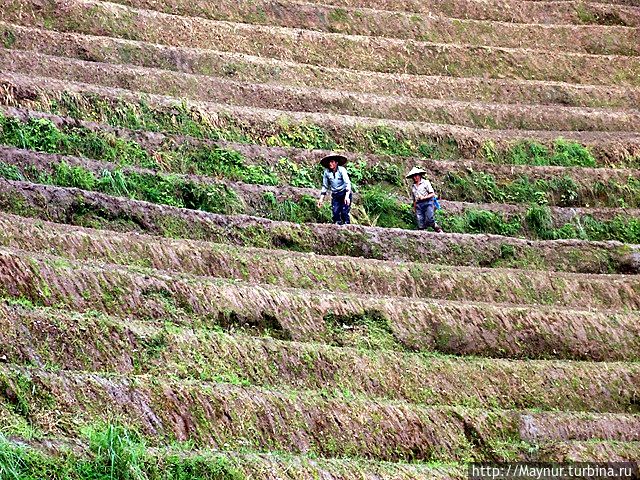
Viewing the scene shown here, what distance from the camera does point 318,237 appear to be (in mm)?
20641

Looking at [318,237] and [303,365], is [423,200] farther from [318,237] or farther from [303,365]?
[303,365]

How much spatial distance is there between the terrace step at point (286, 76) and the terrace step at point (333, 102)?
46 cm

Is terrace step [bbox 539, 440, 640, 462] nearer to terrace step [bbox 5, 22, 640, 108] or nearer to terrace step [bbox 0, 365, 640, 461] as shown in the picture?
terrace step [bbox 0, 365, 640, 461]

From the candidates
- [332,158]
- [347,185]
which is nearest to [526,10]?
[347,185]

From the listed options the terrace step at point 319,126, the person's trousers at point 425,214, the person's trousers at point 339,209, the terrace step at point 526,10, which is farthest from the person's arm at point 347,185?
the terrace step at point 526,10

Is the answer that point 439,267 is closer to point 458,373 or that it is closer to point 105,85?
point 458,373

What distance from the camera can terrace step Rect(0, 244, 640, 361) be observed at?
15836 mm

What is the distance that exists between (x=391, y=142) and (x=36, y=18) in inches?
369

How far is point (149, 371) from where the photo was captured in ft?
48.0

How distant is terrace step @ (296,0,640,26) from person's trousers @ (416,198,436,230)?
1438cm

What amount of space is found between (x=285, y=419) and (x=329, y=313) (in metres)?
3.43

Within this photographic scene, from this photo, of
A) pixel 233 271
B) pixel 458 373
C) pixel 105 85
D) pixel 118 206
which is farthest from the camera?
pixel 105 85

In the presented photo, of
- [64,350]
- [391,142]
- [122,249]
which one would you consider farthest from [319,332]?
[391,142]

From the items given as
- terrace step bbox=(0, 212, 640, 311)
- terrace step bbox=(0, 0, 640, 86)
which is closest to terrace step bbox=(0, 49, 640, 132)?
terrace step bbox=(0, 0, 640, 86)
